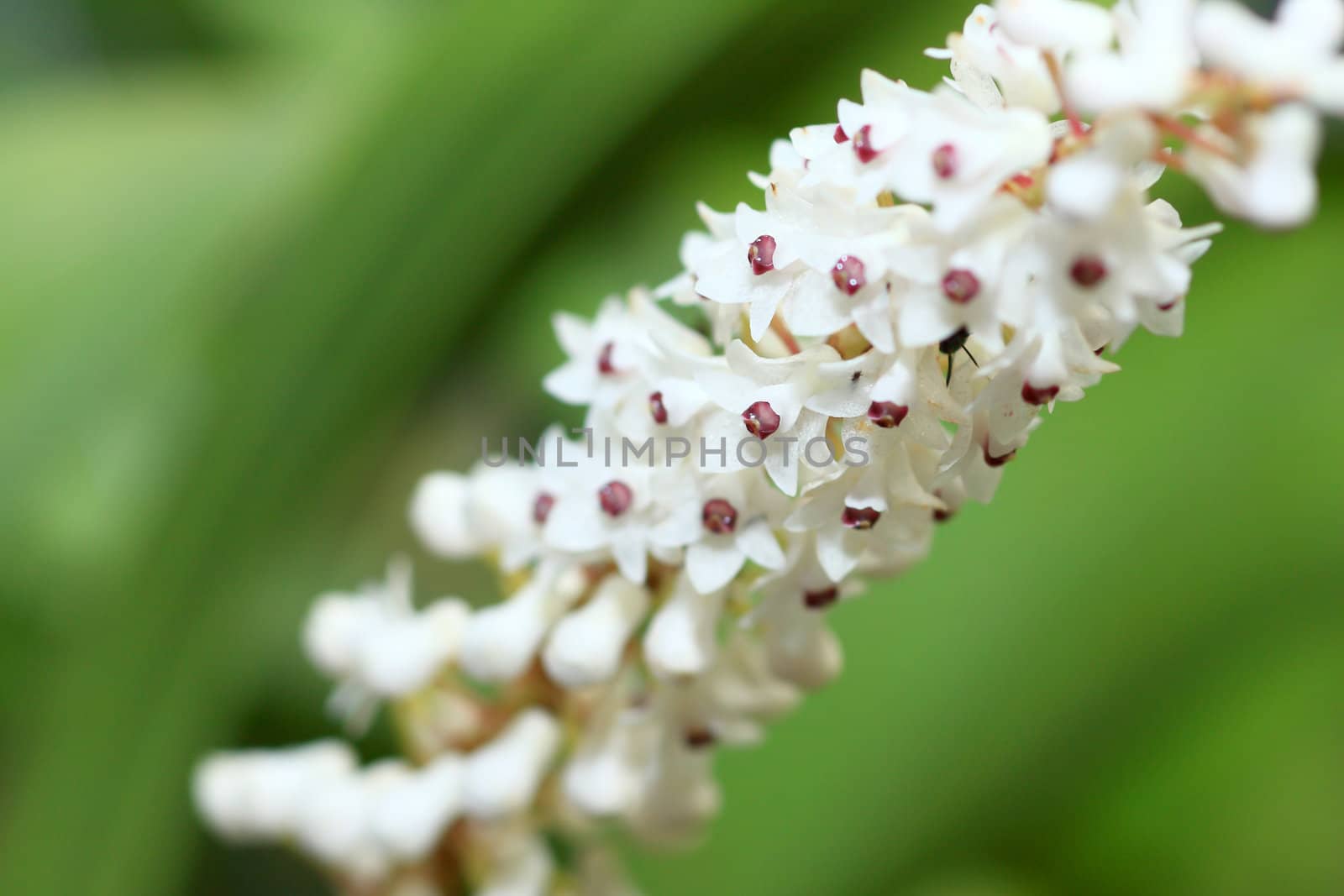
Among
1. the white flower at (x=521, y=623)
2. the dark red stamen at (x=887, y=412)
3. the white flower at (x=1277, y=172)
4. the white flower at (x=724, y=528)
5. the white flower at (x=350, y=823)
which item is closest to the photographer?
the white flower at (x=1277, y=172)

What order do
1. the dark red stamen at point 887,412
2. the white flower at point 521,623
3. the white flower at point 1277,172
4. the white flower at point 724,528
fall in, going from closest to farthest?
the white flower at point 1277,172, the dark red stamen at point 887,412, the white flower at point 724,528, the white flower at point 521,623

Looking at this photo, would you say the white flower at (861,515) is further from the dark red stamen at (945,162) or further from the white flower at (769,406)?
the dark red stamen at (945,162)

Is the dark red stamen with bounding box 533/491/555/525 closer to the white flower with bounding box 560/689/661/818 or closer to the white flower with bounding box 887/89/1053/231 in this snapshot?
the white flower with bounding box 560/689/661/818

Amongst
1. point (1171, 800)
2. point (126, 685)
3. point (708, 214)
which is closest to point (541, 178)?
point (126, 685)

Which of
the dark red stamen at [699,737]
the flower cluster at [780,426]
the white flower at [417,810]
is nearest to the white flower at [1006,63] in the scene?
the flower cluster at [780,426]

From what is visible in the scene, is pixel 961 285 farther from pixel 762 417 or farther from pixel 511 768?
pixel 511 768

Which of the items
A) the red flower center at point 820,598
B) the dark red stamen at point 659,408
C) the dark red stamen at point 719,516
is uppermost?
the dark red stamen at point 659,408
